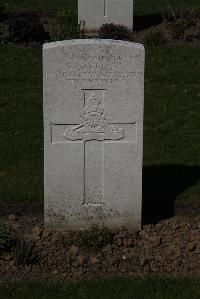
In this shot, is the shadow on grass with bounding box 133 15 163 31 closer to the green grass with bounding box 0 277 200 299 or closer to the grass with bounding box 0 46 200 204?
the grass with bounding box 0 46 200 204

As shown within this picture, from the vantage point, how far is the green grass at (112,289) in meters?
6.82

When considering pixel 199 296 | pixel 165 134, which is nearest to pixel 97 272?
pixel 199 296

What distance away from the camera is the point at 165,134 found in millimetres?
11141

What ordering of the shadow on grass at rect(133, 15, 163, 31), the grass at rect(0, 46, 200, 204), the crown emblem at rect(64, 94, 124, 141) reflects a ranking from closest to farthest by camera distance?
the crown emblem at rect(64, 94, 124, 141) → the grass at rect(0, 46, 200, 204) → the shadow on grass at rect(133, 15, 163, 31)

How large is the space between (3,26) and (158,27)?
3.36 m

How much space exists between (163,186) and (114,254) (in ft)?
6.15

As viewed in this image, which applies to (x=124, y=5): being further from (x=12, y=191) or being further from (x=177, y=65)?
(x=12, y=191)

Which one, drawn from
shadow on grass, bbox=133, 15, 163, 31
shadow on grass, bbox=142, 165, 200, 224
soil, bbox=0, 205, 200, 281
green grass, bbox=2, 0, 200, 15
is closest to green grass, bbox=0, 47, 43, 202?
soil, bbox=0, 205, 200, 281

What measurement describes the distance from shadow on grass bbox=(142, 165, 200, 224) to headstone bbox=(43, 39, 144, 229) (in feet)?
2.21

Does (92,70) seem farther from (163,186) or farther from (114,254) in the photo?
(163,186)

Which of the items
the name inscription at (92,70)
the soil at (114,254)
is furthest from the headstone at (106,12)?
the name inscription at (92,70)

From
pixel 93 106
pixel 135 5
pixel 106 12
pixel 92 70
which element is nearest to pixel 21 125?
pixel 93 106

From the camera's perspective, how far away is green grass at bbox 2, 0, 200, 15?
1919 centimetres

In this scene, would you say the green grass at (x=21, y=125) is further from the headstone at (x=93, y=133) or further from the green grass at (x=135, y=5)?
the green grass at (x=135, y=5)
